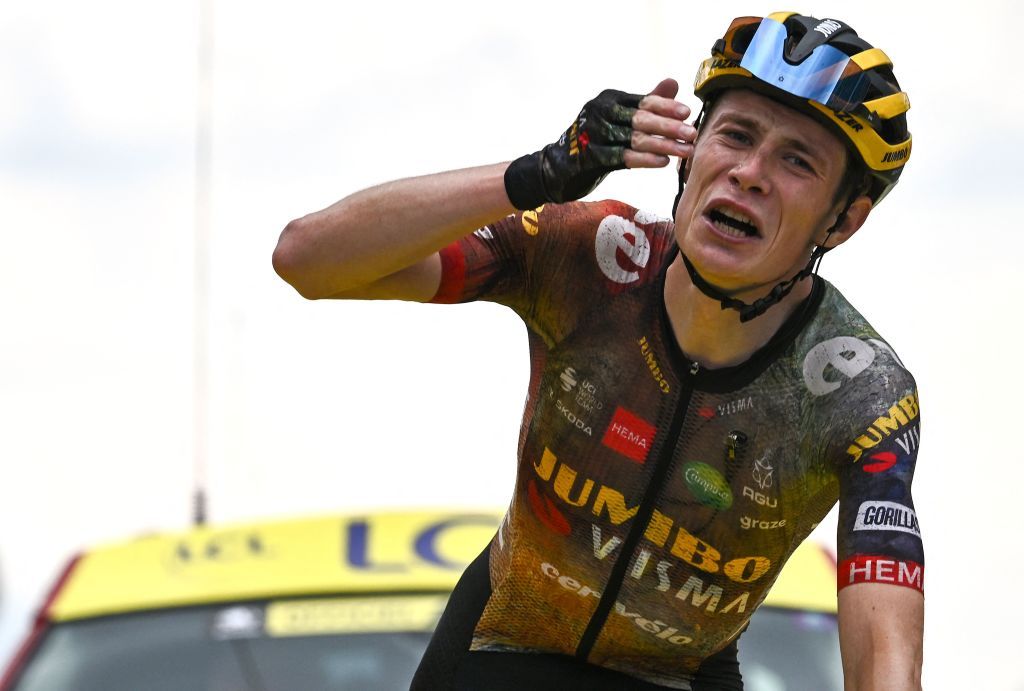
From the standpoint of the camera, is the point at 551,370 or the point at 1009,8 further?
the point at 1009,8

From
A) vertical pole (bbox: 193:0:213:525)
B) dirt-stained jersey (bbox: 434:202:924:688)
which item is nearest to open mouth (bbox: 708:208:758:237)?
dirt-stained jersey (bbox: 434:202:924:688)

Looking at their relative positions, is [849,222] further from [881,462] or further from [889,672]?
[889,672]

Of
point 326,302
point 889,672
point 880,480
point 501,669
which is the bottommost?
point 501,669

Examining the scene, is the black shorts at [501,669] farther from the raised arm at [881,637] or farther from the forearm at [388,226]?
the forearm at [388,226]

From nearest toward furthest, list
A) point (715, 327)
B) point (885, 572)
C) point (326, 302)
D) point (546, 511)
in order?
point (885, 572) < point (715, 327) < point (546, 511) < point (326, 302)

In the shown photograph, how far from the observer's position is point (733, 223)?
9.83 ft

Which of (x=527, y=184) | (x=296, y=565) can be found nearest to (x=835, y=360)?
(x=527, y=184)

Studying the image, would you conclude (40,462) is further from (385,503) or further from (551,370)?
(551,370)

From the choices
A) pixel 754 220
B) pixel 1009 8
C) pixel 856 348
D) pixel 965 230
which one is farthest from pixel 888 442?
pixel 1009 8

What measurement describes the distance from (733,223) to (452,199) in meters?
0.49

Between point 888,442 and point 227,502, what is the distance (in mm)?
6166

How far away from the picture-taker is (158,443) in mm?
8906

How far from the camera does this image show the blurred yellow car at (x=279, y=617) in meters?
4.32

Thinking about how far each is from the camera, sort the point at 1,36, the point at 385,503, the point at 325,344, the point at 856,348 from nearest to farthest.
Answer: the point at 856,348, the point at 385,503, the point at 325,344, the point at 1,36
